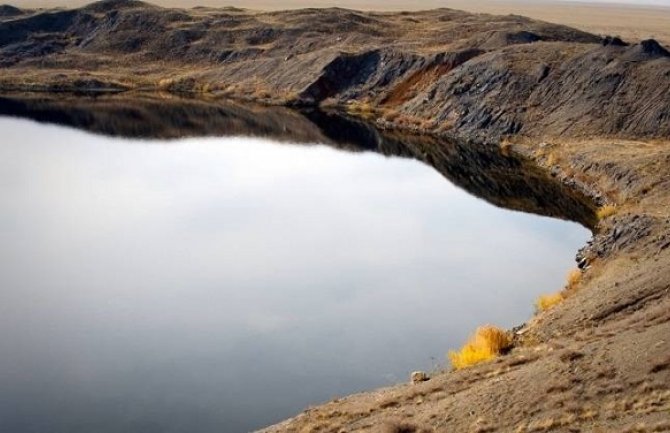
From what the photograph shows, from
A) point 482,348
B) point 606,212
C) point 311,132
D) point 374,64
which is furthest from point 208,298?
point 374,64

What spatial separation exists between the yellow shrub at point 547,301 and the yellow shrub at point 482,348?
402 centimetres

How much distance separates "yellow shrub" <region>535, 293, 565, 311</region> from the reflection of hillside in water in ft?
38.0

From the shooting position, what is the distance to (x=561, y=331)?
22.8 m

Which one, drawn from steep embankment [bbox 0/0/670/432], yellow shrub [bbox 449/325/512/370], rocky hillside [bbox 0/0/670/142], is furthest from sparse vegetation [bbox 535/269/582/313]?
rocky hillside [bbox 0/0/670/142]

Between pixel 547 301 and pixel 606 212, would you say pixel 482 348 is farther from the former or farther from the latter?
pixel 606 212

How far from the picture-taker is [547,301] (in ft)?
89.9

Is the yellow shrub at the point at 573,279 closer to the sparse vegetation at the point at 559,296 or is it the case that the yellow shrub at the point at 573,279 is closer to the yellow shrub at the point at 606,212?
the sparse vegetation at the point at 559,296

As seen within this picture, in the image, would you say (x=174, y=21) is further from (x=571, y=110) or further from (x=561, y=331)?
(x=561, y=331)

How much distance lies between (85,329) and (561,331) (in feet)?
48.8

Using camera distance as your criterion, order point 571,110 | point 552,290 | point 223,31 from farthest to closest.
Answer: point 223,31 → point 571,110 → point 552,290

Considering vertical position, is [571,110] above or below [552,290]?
above

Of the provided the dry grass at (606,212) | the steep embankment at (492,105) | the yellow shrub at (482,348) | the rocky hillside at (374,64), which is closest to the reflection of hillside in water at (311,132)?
the dry grass at (606,212)

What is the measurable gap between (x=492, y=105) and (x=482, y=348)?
39624 mm

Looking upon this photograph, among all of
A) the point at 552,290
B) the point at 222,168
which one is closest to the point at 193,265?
the point at 552,290
